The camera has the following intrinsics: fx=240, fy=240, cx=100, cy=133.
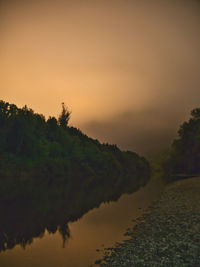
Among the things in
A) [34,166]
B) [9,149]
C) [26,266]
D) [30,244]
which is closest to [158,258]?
[26,266]

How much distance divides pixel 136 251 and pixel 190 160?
312ft

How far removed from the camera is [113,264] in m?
12.6

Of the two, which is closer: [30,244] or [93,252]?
[93,252]

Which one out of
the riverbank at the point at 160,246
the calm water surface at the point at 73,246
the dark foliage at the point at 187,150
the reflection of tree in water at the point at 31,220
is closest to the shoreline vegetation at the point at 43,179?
the reflection of tree in water at the point at 31,220

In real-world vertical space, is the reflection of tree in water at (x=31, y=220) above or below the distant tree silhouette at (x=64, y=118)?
below

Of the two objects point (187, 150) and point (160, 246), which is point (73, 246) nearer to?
point (160, 246)

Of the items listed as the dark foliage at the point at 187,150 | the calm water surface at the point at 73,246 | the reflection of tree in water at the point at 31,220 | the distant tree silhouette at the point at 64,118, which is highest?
the distant tree silhouette at the point at 64,118

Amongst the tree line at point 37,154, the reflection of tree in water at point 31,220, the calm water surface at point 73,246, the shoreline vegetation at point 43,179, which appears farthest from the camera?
the tree line at point 37,154

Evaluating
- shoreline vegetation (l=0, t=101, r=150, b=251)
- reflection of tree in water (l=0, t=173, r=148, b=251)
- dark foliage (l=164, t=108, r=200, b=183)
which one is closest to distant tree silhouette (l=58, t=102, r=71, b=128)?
shoreline vegetation (l=0, t=101, r=150, b=251)

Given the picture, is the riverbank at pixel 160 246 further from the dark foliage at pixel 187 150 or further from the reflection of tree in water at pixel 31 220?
the dark foliage at pixel 187 150

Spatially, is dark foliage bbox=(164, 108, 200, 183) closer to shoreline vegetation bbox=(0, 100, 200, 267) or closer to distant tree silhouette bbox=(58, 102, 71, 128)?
shoreline vegetation bbox=(0, 100, 200, 267)

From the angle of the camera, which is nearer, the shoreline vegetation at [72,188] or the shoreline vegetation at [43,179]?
the shoreline vegetation at [72,188]

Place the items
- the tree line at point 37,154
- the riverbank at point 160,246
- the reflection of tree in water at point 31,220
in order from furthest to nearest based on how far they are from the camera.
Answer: the tree line at point 37,154, the reflection of tree in water at point 31,220, the riverbank at point 160,246

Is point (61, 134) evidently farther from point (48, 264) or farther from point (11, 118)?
point (48, 264)
